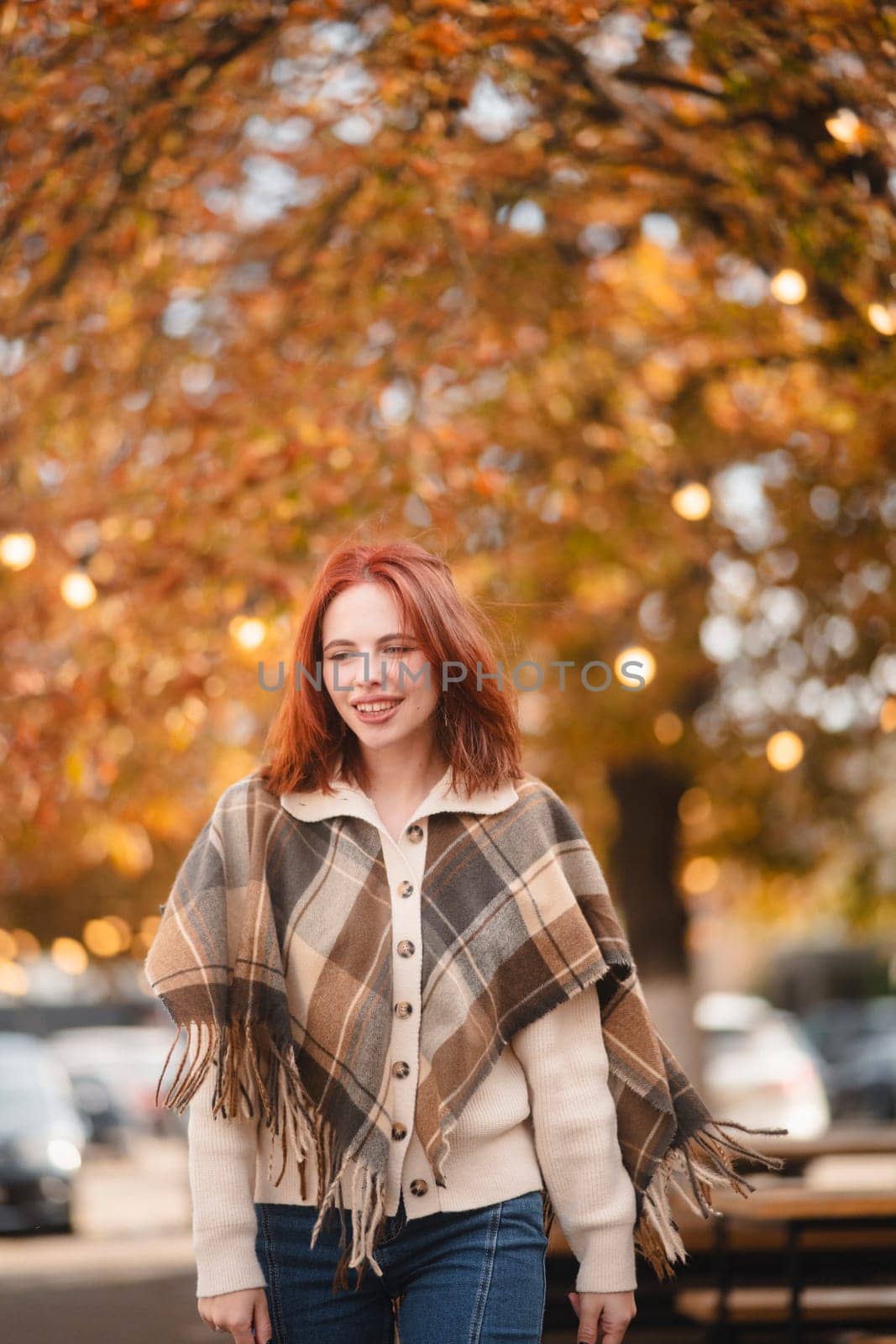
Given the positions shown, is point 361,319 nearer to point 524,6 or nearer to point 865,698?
point 524,6

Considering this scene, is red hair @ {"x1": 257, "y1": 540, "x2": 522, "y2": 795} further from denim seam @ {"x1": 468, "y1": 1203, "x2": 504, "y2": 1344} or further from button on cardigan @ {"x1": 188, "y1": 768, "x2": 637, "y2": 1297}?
denim seam @ {"x1": 468, "y1": 1203, "x2": 504, "y2": 1344}

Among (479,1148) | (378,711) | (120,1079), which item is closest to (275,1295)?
(479,1148)

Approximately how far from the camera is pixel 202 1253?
2.79m

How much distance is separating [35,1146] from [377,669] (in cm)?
1366

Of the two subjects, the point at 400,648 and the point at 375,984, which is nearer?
the point at 375,984

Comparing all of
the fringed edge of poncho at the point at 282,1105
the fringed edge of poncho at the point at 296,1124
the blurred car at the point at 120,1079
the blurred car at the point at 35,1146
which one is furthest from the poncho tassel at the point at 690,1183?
the blurred car at the point at 120,1079

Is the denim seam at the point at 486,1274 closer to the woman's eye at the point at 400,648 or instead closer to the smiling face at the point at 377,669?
the smiling face at the point at 377,669

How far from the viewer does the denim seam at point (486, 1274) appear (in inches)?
109

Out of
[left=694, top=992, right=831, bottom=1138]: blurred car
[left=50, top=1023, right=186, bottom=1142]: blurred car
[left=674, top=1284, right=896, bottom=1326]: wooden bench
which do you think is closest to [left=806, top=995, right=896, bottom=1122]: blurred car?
[left=694, top=992, right=831, bottom=1138]: blurred car

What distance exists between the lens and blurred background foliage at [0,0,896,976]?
5.47 m

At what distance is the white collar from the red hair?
17mm

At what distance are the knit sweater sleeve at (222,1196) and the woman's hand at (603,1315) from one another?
1.81 feet

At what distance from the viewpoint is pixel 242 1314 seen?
9.14 feet

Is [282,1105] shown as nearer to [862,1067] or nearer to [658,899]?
[658,899]
